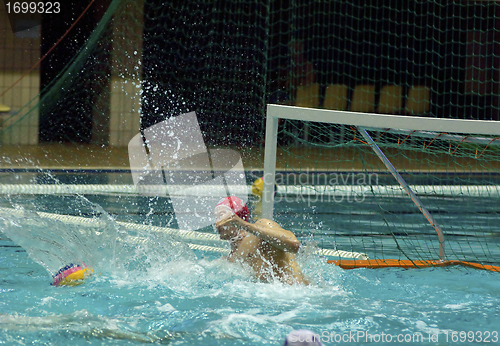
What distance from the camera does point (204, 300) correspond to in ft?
10.3

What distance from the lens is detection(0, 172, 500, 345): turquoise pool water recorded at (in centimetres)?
263

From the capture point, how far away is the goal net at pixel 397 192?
3.82 m

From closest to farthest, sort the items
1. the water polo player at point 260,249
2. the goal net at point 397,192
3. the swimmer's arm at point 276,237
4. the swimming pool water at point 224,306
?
the swimming pool water at point 224,306, the swimmer's arm at point 276,237, the water polo player at point 260,249, the goal net at point 397,192

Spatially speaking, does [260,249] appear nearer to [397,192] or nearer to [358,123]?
[358,123]

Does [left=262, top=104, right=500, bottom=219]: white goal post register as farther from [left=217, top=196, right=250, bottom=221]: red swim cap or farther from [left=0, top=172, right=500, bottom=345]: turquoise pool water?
[left=217, top=196, right=250, bottom=221]: red swim cap

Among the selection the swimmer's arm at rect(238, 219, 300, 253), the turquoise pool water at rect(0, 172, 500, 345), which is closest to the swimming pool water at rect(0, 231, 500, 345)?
the turquoise pool water at rect(0, 172, 500, 345)

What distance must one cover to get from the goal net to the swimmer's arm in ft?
3.42

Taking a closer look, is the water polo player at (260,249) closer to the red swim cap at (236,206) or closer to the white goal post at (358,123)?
the red swim cap at (236,206)

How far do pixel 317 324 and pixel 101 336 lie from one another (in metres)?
1.07

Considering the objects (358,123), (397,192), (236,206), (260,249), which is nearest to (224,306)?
(260,249)

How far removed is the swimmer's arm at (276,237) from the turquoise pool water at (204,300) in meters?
0.30

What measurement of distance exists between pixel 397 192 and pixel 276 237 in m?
5.37

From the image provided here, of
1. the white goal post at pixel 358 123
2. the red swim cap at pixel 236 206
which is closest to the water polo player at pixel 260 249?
the red swim cap at pixel 236 206

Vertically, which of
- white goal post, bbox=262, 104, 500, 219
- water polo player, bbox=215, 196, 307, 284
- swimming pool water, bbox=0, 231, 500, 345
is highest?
white goal post, bbox=262, 104, 500, 219
